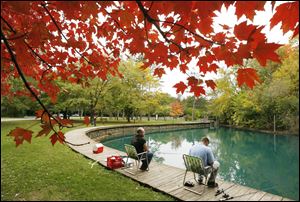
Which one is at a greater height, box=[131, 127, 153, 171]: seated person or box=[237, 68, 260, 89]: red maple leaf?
box=[237, 68, 260, 89]: red maple leaf

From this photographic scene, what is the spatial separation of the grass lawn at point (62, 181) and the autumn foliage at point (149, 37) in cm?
257

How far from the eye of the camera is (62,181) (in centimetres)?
607

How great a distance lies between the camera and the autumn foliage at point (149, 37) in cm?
165

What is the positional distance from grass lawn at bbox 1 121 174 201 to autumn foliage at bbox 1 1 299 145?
101 inches

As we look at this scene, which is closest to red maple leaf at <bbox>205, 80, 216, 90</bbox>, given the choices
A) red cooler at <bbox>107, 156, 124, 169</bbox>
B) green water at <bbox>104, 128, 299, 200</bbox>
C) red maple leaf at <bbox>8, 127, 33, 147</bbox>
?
red maple leaf at <bbox>8, 127, 33, 147</bbox>

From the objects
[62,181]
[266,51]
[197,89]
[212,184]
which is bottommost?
[62,181]

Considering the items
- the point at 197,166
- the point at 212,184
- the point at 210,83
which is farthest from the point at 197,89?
the point at 212,184

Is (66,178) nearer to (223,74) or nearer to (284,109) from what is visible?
(284,109)

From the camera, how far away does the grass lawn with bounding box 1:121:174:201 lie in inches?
204

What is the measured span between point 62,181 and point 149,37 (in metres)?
4.53

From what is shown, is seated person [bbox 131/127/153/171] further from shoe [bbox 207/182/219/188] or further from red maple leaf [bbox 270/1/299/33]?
red maple leaf [bbox 270/1/299/33]

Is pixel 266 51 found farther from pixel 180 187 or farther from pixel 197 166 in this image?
pixel 180 187

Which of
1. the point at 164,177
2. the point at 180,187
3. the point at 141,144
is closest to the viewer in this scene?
the point at 180,187

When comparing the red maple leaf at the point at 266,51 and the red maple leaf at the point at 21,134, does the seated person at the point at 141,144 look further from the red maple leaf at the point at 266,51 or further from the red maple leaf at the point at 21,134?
the red maple leaf at the point at 266,51
